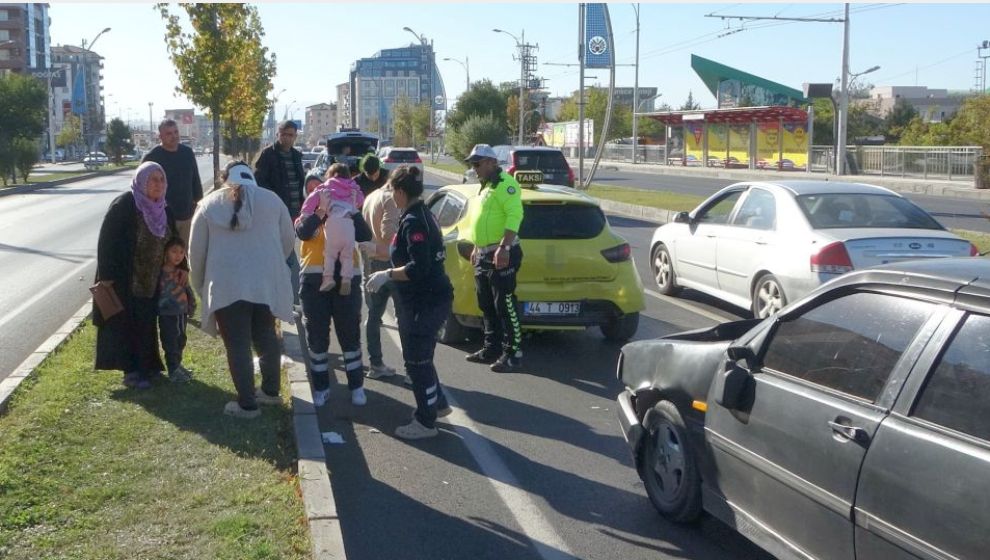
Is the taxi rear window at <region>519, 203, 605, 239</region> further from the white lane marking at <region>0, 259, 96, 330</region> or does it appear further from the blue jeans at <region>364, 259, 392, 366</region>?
the white lane marking at <region>0, 259, 96, 330</region>

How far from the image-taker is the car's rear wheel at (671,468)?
5.10 m

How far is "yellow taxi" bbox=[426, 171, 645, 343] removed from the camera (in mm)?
9305

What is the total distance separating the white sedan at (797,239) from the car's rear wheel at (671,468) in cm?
448

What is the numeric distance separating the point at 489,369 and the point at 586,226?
1.69m

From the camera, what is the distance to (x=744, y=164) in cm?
6231

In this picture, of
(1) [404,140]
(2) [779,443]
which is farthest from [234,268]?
(1) [404,140]

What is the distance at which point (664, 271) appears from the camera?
13.0 meters

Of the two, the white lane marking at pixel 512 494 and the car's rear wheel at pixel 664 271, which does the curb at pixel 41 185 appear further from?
the white lane marking at pixel 512 494

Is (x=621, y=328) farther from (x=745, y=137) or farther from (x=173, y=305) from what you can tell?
(x=745, y=137)

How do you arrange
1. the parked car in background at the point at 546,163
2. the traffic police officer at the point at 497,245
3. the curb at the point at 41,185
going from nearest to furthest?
1. the traffic police officer at the point at 497,245
2. the parked car in background at the point at 546,163
3. the curb at the point at 41,185

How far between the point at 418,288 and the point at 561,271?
9.46 feet

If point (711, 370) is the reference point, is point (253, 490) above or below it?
below

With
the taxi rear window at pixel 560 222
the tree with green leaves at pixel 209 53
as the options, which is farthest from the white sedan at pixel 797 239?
the tree with green leaves at pixel 209 53

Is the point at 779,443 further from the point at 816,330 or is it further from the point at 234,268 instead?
the point at 234,268
